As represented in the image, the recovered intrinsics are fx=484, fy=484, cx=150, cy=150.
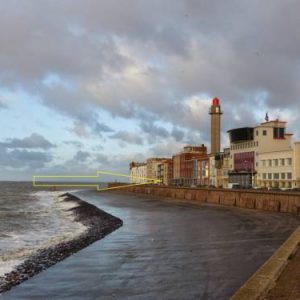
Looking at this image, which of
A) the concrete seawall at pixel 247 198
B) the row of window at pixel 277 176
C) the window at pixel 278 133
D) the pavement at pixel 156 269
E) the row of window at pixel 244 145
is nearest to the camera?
the pavement at pixel 156 269

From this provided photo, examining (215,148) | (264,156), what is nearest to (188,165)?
(215,148)

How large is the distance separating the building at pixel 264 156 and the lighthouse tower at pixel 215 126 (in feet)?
78.0

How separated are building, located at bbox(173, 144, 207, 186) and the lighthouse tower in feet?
30.4

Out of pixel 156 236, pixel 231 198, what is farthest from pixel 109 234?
pixel 231 198

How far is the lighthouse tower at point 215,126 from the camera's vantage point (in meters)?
164

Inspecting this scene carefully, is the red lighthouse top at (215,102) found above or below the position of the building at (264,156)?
above

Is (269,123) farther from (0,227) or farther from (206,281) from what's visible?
(206,281)

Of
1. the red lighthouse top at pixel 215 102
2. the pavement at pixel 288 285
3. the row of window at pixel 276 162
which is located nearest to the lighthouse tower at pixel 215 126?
the red lighthouse top at pixel 215 102

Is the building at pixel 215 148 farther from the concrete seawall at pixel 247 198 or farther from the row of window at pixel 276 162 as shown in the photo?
the concrete seawall at pixel 247 198

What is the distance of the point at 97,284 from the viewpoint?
16078mm

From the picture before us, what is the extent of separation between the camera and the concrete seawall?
57.3 metres

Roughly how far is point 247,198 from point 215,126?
9882cm

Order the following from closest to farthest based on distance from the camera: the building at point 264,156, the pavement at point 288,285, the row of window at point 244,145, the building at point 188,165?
the pavement at point 288,285, the building at point 264,156, the row of window at point 244,145, the building at point 188,165

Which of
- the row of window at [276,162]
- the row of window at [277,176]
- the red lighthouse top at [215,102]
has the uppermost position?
the red lighthouse top at [215,102]
